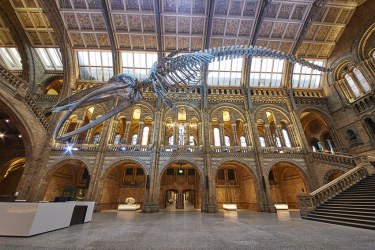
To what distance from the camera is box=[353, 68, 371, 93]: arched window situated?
14.7 m

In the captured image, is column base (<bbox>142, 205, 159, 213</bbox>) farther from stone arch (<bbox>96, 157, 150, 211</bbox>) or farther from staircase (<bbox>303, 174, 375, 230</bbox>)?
staircase (<bbox>303, 174, 375, 230</bbox>)

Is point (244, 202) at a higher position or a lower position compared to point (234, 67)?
lower

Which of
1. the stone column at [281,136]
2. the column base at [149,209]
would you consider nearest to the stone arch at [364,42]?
the stone column at [281,136]

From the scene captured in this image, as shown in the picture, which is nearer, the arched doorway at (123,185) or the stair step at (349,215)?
the stair step at (349,215)

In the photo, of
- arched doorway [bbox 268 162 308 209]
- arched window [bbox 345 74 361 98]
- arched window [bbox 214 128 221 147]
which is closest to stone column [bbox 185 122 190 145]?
arched window [bbox 214 128 221 147]

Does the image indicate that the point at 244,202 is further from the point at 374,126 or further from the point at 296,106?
the point at 374,126

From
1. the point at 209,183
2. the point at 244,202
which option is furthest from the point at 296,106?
the point at 209,183

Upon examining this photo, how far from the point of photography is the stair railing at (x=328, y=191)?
8.62 metres

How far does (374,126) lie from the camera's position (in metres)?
14.4

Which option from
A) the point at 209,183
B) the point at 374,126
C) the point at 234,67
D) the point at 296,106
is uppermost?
the point at 234,67

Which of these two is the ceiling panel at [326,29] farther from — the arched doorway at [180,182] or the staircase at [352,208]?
the arched doorway at [180,182]

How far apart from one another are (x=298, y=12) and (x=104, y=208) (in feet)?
80.0

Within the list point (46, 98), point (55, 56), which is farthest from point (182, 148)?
point (55, 56)

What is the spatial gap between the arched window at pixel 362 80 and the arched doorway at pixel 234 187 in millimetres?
13048
